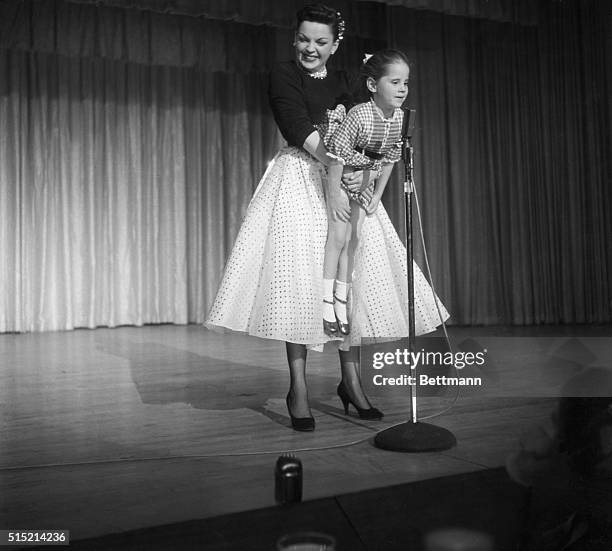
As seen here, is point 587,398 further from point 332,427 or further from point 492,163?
point 492,163

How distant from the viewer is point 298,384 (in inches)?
85.4

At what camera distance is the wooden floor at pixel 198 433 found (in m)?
1.43

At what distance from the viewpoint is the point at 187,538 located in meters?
1.17

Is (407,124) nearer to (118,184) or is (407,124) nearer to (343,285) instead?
(343,285)

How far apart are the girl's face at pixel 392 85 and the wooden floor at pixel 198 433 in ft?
2.65

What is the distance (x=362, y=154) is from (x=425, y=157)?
464 cm

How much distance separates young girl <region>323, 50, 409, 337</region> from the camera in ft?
6.36

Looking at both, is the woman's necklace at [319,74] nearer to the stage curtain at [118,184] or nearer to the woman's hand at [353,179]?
the woman's hand at [353,179]

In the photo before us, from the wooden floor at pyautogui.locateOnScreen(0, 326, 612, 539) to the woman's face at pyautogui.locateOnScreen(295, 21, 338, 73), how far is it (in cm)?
99

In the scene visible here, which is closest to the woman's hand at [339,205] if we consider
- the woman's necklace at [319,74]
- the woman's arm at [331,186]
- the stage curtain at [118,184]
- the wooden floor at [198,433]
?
the woman's arm at [331,186]

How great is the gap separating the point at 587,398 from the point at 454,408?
1.51ft

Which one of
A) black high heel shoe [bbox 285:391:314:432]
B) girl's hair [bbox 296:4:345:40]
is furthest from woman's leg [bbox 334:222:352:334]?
girl's hair [bbox 296:4:345:40]

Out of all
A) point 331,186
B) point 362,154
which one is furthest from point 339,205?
point 362,154

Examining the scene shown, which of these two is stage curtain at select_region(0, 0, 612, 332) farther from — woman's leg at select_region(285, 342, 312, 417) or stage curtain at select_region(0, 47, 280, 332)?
woman's leg at select_region(285, 342, 312, 417)
